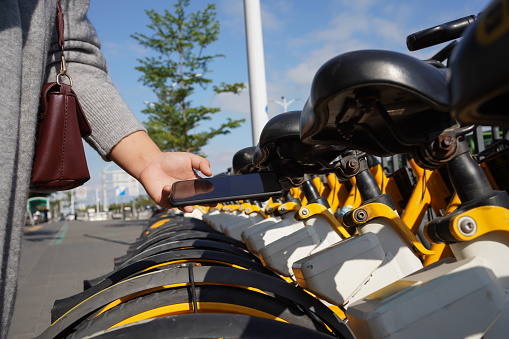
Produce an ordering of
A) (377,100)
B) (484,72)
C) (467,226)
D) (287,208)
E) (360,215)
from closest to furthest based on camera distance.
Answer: (484,72)
(377,100)
(467,226)
(360,215)
(287,208)

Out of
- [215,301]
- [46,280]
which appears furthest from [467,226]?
[46,280]

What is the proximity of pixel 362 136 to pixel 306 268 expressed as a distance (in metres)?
0.40

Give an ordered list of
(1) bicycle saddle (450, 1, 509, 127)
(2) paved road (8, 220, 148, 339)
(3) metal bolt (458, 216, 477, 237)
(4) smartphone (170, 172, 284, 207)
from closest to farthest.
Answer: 1. (1) bicycle saddle (450, 1, 509, 127)
2. (3) metal bolt (458, 216, 477, 237)
3. (4) smartphone (170, 172, 284, 207)
4. (2) paved road (8, 220, 148, 339)

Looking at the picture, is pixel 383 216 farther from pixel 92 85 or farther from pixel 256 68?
pixel 256 68

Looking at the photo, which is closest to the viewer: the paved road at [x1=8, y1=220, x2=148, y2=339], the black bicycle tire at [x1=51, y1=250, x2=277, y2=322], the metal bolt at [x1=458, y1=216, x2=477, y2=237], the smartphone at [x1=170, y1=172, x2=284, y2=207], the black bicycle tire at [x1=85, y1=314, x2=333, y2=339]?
the black bicycle tire at [x1=85, y1=314, x2=333, y2=339]

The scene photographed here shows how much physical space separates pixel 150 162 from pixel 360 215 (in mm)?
741

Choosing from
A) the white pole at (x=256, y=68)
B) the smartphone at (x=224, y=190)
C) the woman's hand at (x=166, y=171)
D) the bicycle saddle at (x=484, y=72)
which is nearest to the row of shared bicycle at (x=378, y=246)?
the bicycle saddle at (x=484, y=72)

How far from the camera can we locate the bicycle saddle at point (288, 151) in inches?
51.0

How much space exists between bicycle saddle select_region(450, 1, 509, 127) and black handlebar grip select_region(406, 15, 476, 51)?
1.02 metres

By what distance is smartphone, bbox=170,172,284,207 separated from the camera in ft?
3.92

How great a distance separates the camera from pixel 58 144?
1.31m

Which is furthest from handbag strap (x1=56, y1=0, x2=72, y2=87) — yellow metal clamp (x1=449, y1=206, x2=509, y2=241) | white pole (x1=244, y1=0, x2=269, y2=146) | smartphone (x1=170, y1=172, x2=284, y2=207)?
white pole (x1=244, y1=0, x2=269, y2=146)

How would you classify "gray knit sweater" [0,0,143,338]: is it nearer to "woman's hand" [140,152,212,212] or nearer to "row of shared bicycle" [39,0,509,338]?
"row of shared bicycle" [39,0,509,338]

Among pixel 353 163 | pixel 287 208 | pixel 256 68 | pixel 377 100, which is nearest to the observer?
pixel 377 100
